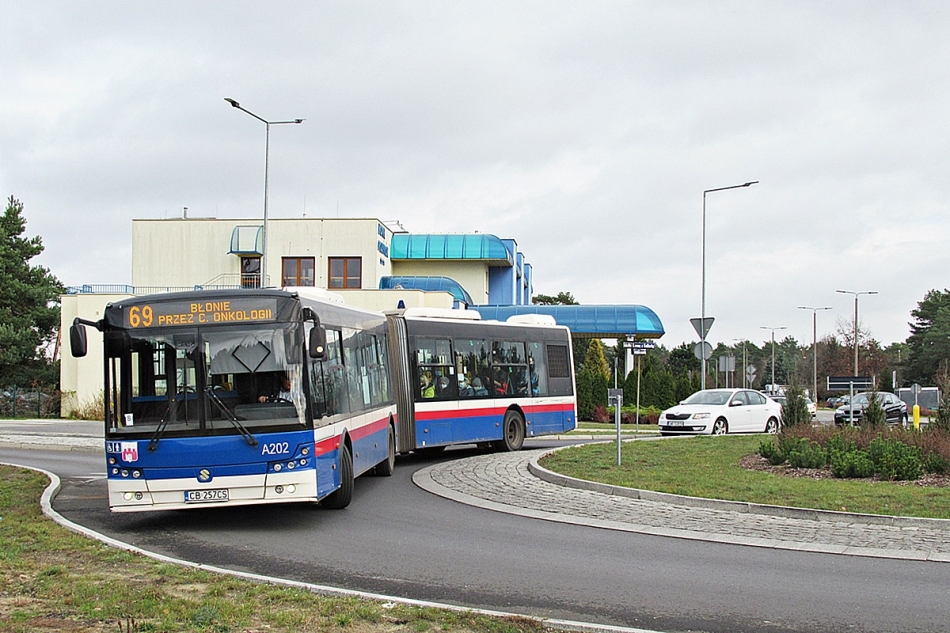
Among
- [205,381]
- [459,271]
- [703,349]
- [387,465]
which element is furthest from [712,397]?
[459,271]

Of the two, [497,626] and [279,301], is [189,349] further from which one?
[497,626]

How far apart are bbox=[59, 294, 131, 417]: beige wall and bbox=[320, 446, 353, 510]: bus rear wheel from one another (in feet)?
108

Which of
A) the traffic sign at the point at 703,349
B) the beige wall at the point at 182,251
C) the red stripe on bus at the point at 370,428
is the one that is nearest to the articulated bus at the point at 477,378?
the red stripe on bus at the point at 370,428

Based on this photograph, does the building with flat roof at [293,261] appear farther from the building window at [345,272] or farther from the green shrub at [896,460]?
the green shrub at [896,460]

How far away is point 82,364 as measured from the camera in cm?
4428

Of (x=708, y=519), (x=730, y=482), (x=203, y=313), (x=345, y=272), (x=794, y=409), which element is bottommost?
(x=708, y=519)

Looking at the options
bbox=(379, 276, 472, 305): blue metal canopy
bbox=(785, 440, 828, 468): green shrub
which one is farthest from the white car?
bbox=(379, 276, 472, 305): blue metal canopy

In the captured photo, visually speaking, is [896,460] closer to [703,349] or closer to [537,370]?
[537,370]

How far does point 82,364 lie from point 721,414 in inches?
1146

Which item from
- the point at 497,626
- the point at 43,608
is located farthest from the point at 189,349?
the point at 497,626

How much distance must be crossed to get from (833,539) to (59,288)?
5486 centimetres

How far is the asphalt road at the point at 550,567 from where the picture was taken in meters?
7.56

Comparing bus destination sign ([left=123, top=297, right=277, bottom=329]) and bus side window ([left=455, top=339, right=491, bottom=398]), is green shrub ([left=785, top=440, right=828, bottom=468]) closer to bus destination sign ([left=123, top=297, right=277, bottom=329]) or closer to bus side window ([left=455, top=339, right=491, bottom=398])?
bus side window ([left=455, top=339, right=491, bottom=398])

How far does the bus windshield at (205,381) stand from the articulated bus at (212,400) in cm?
1
